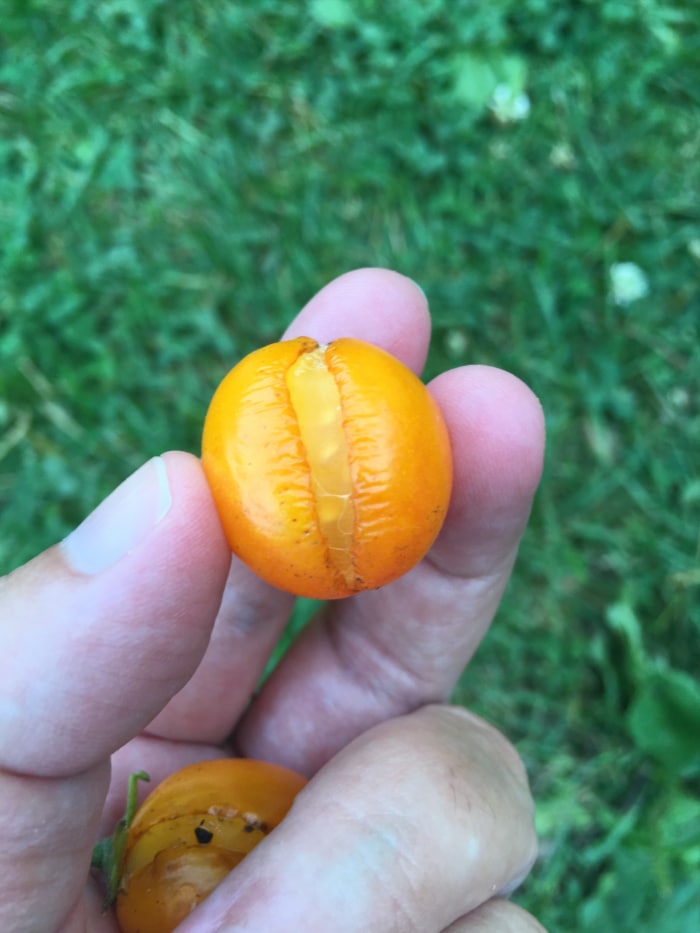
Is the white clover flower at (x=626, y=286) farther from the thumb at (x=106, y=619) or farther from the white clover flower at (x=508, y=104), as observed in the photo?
the thumb at (x=106, y=619)

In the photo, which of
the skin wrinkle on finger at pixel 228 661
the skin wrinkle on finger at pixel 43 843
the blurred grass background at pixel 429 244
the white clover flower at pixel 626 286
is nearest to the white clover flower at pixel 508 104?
the blurred grass background at pixel 429 244

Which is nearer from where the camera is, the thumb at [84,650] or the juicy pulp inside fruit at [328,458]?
the thumb at [84,650]

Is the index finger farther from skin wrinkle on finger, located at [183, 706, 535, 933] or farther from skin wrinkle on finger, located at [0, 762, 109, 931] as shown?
skin wrinkle on finger, located at [0, 762, 109, 931]

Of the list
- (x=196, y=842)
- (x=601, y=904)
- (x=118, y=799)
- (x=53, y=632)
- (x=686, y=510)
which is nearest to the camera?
(x=53, y=632)

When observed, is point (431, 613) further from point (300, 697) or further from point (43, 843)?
point (43, 843)

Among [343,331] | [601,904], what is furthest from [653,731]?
[343,331]

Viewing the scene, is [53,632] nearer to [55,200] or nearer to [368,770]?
[368,770]

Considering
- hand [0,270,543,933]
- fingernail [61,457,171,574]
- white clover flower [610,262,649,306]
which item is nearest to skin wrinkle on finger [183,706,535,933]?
hand [0,270,543,933]
